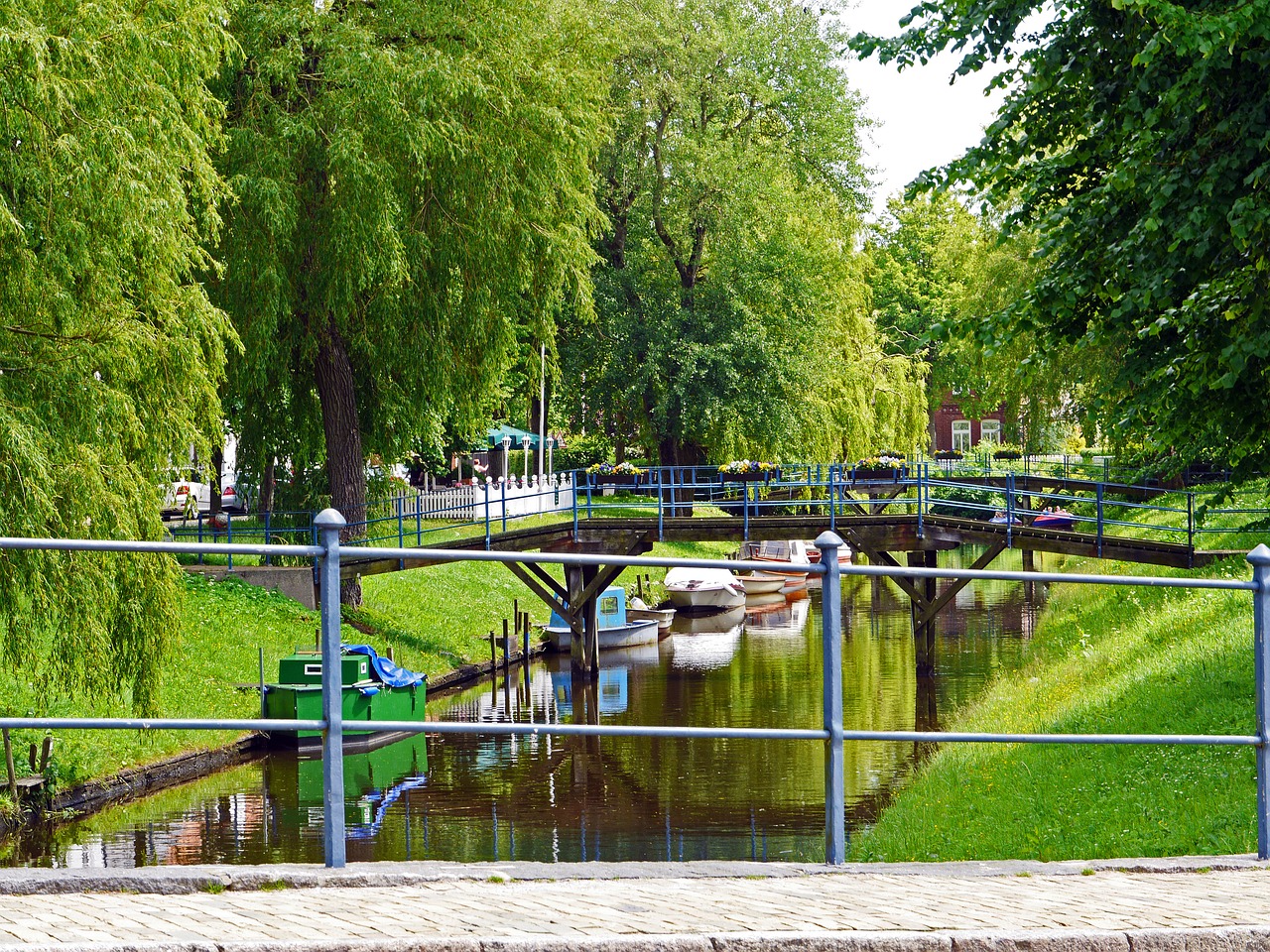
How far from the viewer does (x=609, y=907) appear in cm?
491

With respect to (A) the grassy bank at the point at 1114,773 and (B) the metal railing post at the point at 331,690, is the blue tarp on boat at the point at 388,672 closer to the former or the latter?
(A) the grassy bank at the point at 1114,773

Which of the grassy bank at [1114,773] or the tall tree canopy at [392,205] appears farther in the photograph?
the tall tree canopy at [392,205]

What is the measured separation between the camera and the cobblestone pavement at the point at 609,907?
4430mm

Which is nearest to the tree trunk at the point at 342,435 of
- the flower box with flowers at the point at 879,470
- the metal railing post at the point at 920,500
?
the flower box with flowers at the point at 879,470

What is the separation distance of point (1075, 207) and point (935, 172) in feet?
4.90

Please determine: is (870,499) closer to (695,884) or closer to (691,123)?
(691,123)

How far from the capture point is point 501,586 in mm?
36062

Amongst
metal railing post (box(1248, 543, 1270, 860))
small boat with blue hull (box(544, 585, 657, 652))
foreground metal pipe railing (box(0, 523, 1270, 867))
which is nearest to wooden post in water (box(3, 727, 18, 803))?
foreground metal pipe railing (box(0, 523, 1270, 867))

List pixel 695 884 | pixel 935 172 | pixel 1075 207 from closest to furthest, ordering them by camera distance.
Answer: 1. pixel 695 884
2. pixel 1075 207
3. pixel 935 172

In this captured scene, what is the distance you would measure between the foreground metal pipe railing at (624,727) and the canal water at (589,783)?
8.05 metres

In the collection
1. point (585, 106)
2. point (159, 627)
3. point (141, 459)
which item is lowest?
point (159, 627)

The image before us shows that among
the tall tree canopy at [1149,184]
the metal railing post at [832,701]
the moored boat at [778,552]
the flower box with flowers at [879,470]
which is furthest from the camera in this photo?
the moored boat at [778,552]

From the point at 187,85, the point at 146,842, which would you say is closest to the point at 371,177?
the point at 187,85

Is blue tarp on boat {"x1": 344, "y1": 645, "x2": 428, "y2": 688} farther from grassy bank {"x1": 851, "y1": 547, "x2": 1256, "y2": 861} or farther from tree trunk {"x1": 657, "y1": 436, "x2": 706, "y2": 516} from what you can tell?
tree trunk {"x1": 657, "y1": 436, "x2": 706, "y2": 516}
